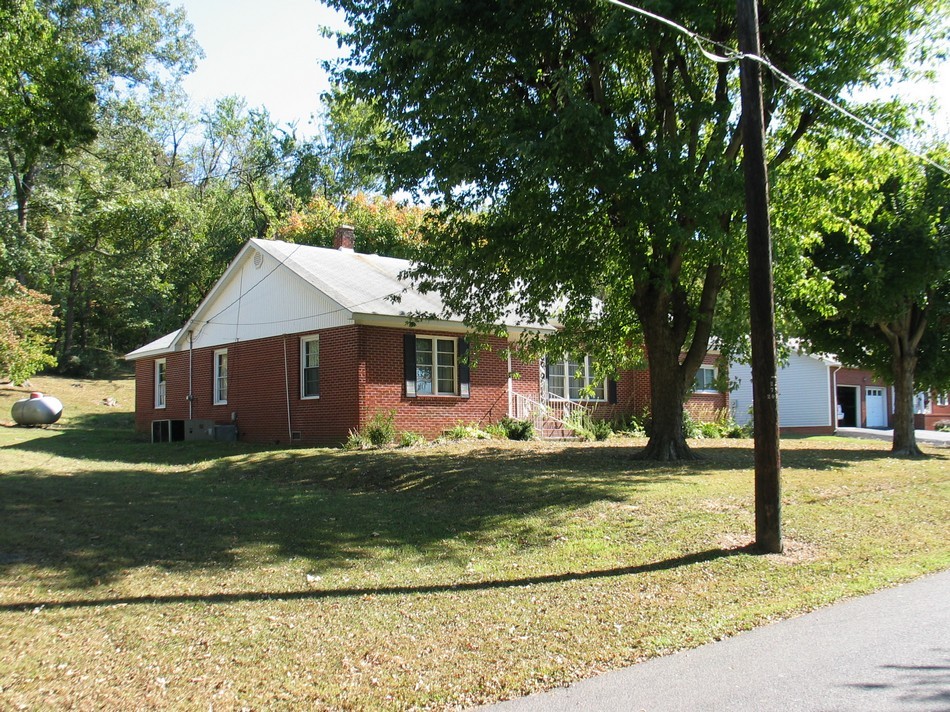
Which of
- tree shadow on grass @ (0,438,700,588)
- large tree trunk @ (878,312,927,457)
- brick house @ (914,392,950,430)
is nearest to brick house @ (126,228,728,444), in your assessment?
tree shadow on grass @ (0,438,700,588)

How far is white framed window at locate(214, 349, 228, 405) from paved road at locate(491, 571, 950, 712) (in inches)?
770

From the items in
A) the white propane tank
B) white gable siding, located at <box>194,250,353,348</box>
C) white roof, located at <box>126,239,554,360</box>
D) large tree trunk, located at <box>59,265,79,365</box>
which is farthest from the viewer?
large tree trunk, located at <box>59,265,79,365</box>

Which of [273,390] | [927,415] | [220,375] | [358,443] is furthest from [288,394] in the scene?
[927,415]

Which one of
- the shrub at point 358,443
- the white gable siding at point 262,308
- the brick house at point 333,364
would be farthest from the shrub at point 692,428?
the white gable siding at point 262,308

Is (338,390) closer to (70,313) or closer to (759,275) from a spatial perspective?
(759,275)

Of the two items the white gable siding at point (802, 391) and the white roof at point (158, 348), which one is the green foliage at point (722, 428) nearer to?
the white gable siding at point (802, 391)

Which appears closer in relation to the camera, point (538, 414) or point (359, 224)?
point (538, 414)

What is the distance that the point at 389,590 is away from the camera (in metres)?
7.42

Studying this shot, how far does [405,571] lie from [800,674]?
4041mm

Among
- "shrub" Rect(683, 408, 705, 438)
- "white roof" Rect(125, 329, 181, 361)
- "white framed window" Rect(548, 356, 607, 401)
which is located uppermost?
"white roof" Rect(125, 329, 181, 361)

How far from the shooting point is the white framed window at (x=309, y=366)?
65.6ft

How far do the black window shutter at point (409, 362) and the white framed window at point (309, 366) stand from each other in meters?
2.28

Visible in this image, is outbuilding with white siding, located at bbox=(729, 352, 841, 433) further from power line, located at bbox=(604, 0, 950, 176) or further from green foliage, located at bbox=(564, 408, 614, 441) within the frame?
power line, located at bbox=(604, 0, 950, 176)

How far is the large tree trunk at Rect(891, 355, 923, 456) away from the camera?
19406mm
